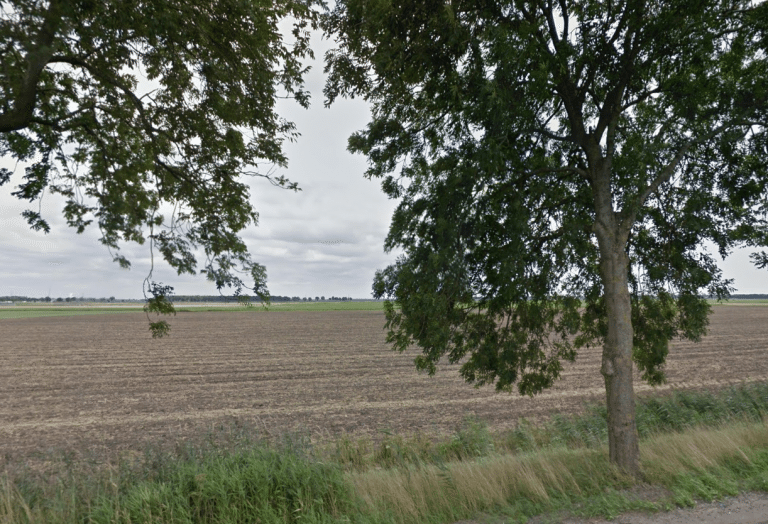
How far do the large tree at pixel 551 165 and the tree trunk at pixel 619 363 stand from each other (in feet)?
0.08

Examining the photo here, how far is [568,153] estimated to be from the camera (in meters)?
8.55

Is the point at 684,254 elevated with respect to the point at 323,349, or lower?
elevated

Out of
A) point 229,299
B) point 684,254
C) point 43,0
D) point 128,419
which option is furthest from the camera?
point 128,419

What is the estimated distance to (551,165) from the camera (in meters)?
8.34

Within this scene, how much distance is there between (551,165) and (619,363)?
3.76 meters

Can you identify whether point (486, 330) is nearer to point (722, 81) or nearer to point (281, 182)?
point (281, 182)

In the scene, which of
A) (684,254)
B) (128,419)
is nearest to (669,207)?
(684,254)

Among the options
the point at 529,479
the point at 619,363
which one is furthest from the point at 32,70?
the point at 619,363

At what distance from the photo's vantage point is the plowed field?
1220 cm

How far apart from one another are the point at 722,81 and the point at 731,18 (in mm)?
967

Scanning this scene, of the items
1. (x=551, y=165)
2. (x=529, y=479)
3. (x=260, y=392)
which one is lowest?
(x=260, y=392)

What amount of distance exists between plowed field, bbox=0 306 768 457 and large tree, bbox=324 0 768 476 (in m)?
4.55

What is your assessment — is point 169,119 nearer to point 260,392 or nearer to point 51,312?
point 260,392

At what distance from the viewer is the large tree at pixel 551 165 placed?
6.50 m
